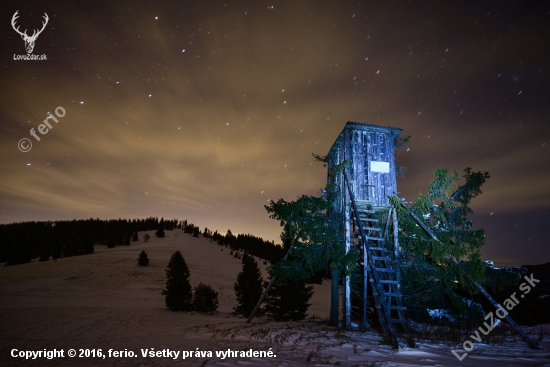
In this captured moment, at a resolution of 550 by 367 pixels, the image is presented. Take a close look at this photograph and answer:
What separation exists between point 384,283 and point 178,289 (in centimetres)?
2020

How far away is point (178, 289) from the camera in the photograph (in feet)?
84.7

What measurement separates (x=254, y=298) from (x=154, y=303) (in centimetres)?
1005

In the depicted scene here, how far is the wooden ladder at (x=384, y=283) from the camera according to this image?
8789 millimetres

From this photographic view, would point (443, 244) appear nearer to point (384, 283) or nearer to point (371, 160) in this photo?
point (384, 283)

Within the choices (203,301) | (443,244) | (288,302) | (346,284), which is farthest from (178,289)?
(443,244)

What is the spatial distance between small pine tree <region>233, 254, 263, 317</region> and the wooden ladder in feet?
56.1

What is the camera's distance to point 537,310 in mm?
28531

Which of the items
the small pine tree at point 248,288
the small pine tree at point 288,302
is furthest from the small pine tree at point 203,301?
the small pine tree at point 288,302

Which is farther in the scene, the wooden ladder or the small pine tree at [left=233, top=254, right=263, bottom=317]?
the small pine tree at [left=233, top=254, right=263, bottom=317]

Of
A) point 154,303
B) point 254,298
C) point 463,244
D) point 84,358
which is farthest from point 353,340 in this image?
point 154,303

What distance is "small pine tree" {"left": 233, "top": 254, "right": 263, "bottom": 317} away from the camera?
26938mm

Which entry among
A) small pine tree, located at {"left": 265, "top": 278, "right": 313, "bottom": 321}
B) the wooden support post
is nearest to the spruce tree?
the wooden support post

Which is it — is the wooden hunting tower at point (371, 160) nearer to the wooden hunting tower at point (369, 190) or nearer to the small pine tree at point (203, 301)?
the wooden hunting tower at point (369, 190)

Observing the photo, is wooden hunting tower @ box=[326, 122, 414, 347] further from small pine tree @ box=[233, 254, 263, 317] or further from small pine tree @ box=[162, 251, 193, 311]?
small pine tree @ box=[162, 251, 193, 311]
